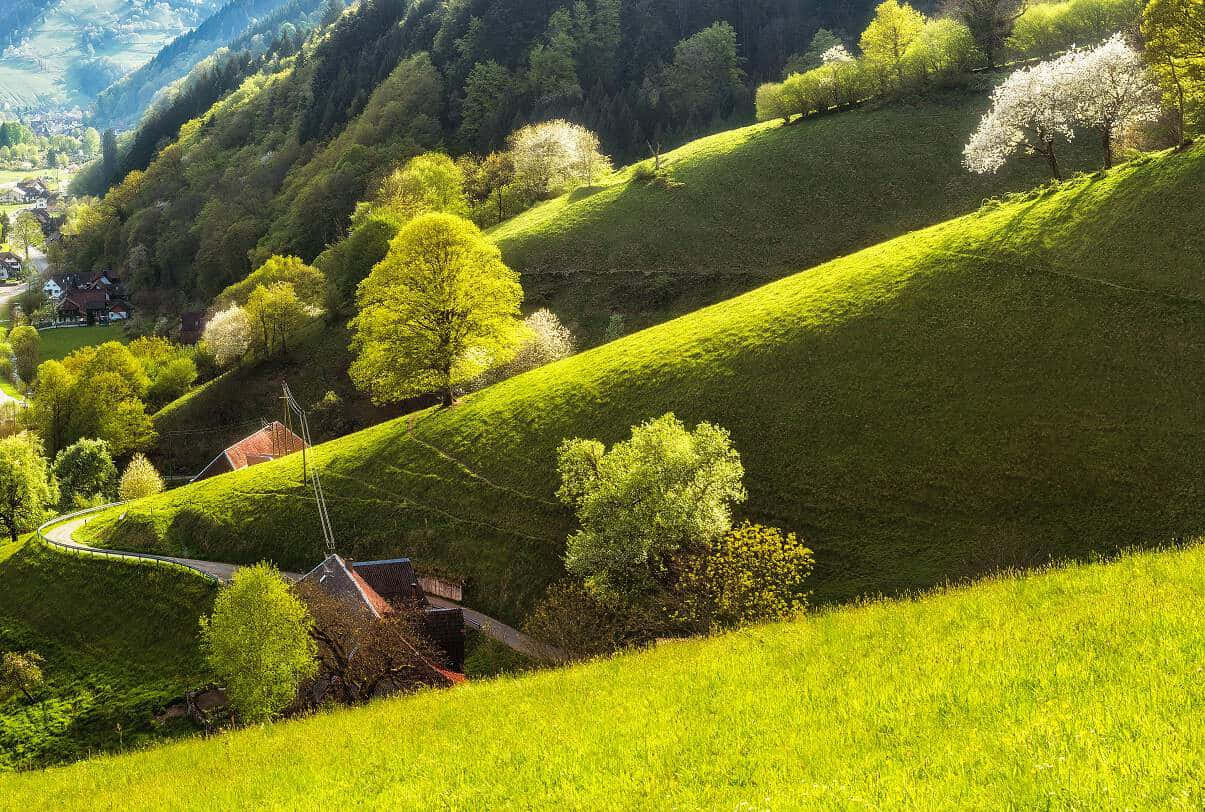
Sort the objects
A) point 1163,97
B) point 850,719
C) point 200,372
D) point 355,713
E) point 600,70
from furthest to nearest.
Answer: point 600,70, point 200,372, point 1163,97, point 355,713, point 850,719

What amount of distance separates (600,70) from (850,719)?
195 m

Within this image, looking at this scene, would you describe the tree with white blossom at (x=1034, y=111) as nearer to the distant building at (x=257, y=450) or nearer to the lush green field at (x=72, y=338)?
the distant building at (x=257, y=450)

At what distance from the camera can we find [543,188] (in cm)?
11956

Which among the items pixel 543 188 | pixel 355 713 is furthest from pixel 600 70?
pixel 355 713

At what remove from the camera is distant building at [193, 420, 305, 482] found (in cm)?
7575

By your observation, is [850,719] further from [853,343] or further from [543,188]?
[543,188]

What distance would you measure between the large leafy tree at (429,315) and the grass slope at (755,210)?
20821 mm

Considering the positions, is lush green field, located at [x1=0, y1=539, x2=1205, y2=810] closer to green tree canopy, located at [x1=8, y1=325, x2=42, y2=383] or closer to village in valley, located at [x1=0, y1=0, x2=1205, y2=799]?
village in valley, located at [x1=0, y1=0, x2=1205, y2=799]

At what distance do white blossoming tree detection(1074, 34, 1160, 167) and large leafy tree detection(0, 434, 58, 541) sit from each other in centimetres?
10556

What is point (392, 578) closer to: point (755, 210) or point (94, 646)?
point (94, 646)

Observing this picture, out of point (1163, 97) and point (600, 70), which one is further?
point (600, 70)

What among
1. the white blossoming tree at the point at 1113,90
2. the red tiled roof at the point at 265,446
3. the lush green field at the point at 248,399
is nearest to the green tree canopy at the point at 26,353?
the lush green field at the point at 248,399

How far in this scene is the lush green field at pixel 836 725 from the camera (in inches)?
359

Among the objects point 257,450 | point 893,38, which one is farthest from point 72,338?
point 893,38
